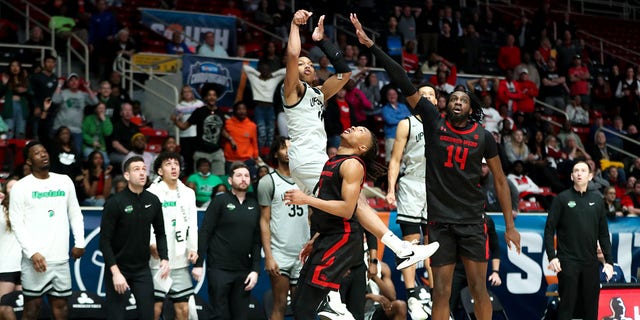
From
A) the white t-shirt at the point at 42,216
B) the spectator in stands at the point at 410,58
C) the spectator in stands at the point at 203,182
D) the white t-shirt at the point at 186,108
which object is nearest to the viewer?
the white t-shirt at the point at 42,216

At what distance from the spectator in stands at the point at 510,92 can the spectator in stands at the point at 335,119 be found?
15.7 ft

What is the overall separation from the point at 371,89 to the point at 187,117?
408 cm

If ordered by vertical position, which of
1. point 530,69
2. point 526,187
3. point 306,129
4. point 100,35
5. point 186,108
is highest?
point 306,129

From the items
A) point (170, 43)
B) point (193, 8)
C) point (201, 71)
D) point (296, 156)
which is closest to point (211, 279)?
point (296, 156)

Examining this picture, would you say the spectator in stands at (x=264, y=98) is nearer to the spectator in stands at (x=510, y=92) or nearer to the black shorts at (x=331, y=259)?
the spectator in stands at (x=510, y=92)

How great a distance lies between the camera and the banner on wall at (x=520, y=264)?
11.7 metres

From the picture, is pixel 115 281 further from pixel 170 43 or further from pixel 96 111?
pixel 170 43

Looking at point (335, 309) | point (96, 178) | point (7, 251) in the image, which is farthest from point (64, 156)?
point (335, 309)

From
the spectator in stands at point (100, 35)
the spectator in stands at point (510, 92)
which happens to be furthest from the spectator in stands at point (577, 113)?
the spectator in stands at point (100, 35)

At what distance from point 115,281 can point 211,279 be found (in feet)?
4.43

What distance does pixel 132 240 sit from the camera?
32.1ft

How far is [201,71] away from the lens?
17391mm

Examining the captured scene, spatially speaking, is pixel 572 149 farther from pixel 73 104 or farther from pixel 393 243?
pixel 393 243

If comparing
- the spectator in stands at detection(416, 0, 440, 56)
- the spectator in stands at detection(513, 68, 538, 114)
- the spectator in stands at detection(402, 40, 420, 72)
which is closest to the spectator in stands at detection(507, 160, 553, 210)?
the spectator in stands at detection(513, 68, 538, 114)
